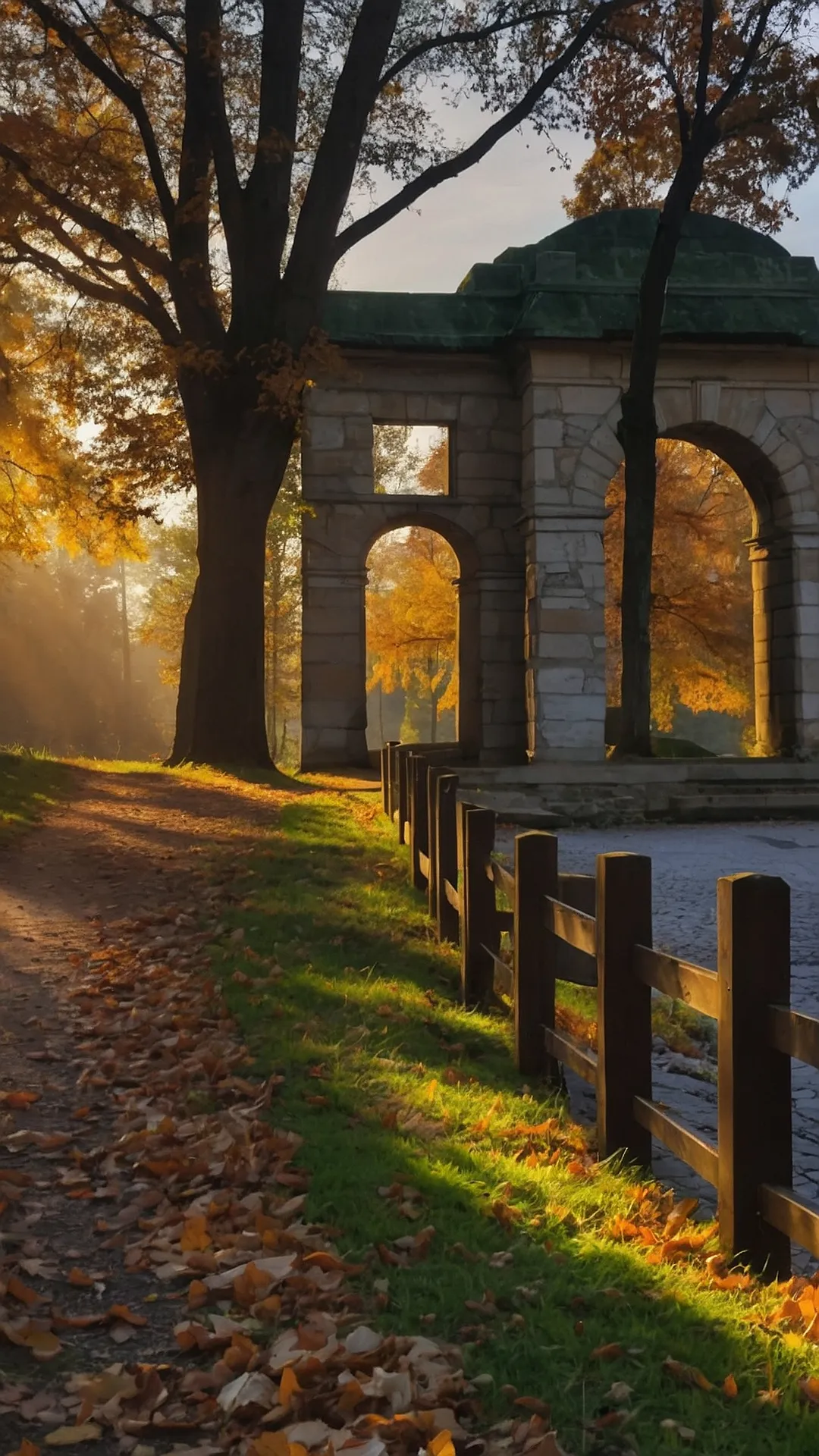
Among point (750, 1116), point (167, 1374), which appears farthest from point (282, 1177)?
point (750, 1116)

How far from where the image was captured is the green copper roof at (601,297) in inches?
791

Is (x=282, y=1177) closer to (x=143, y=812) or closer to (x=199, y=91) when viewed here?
(x=143, y=812)

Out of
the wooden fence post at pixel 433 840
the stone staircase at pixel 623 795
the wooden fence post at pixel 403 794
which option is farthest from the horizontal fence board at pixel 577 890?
the stone staircase at pixel 623 795

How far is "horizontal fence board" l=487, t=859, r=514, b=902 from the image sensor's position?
5.77 m

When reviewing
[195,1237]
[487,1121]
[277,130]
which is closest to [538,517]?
[277,130]

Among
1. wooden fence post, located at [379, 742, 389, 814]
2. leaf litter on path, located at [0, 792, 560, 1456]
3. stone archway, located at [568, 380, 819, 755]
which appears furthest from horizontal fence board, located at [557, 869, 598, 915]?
stone archway, located at [568, 380, 819, 755]

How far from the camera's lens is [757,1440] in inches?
110

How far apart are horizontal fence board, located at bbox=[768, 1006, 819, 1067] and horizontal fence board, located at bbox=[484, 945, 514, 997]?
7.95 ft

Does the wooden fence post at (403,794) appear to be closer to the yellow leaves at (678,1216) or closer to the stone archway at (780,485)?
the yellow leaves at (678,1216)

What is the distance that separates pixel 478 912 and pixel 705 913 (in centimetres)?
316

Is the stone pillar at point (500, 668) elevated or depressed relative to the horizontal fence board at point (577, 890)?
elevated

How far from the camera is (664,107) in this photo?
21.0m

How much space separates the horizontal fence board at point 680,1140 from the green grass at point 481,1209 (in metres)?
0.24

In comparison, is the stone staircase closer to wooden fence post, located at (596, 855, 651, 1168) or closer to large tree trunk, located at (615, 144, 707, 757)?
large tree trunk, located at (615, 144, 707, 757)
